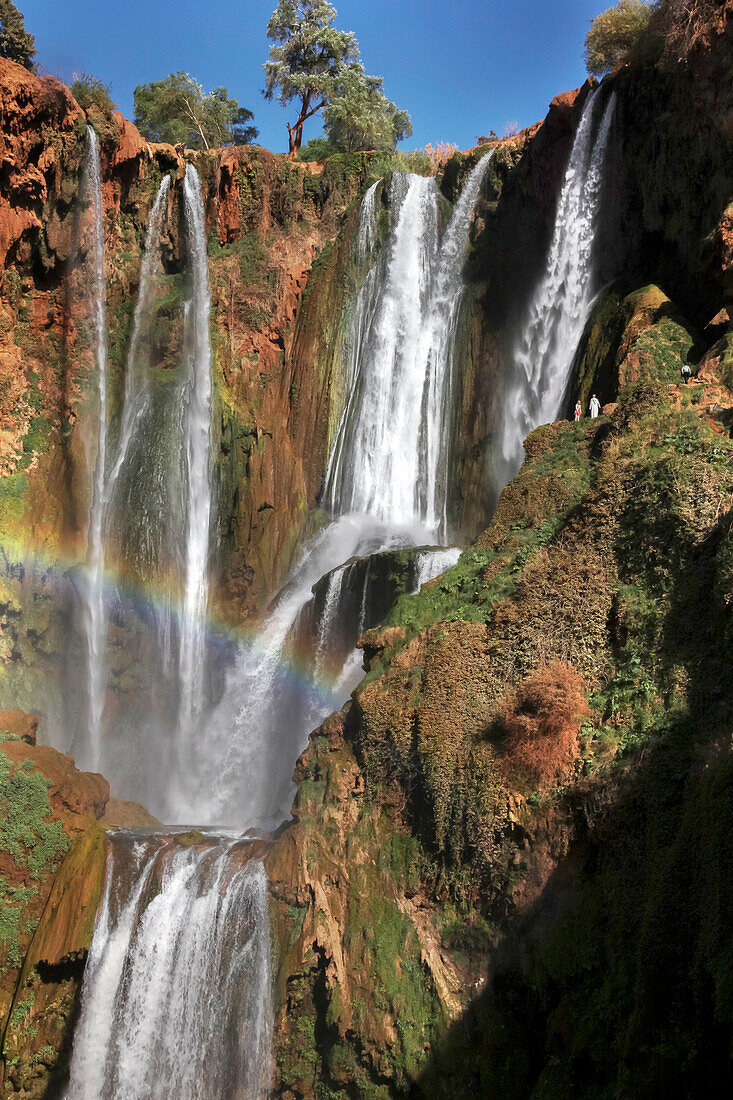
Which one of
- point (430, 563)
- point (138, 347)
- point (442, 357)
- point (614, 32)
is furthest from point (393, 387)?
point (614, 32)

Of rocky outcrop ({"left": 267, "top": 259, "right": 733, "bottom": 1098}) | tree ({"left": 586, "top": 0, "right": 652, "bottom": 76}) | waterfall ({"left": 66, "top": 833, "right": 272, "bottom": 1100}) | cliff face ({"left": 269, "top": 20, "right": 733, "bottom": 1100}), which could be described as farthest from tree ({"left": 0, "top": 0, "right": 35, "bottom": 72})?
waterfall ({"left": 66, "top": 833, "right": 272, "bottom": 1100})

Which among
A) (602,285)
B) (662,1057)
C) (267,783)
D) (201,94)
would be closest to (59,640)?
(267,783)

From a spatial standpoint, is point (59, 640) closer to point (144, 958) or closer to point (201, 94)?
point (144, 958)

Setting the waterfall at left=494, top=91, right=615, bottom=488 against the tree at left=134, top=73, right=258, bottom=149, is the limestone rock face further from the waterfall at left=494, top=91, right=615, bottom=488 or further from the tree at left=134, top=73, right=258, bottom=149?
the tree at left=134, top=73, right=258, bottom=149

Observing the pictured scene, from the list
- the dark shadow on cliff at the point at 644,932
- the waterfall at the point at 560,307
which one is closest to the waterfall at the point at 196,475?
the waterfall at the point at 560,307

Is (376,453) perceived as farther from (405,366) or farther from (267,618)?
(267,618)

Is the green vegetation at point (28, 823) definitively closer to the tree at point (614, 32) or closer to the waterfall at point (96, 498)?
the waterfall at point (96, 498)
